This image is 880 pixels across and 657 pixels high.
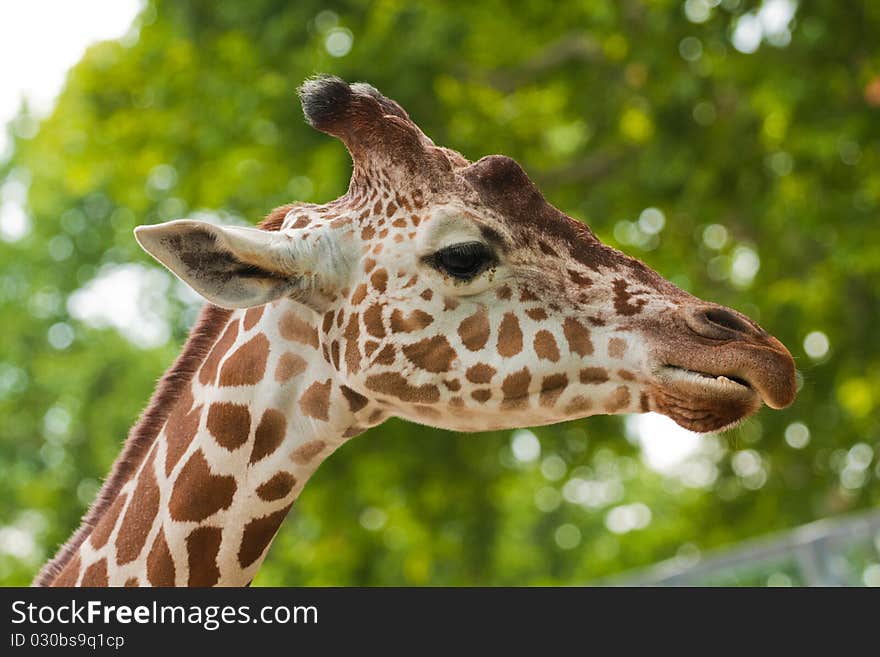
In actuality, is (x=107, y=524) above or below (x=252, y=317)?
below

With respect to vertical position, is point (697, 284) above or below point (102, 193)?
below

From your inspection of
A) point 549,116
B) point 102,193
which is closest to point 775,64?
point 549,116

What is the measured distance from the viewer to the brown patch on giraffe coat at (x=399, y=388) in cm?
400

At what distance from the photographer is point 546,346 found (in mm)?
3973

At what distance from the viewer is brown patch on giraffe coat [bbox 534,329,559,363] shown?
396 cm

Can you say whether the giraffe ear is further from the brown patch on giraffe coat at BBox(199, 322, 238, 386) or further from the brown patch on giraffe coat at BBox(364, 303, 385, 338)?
the brown patch on giraffe coat at BBox(199, 322, 238, 386)

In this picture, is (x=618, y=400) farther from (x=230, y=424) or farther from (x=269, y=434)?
(x=230, y=424)

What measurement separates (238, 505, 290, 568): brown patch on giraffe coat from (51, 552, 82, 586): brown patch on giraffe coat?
0.64m

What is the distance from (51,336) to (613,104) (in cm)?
1698

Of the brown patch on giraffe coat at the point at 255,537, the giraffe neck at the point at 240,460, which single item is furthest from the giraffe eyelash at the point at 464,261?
the brown patch on giraffe coat at the point at 255,537

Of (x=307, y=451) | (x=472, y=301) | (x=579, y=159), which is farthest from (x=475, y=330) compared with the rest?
(x=579, y=159)

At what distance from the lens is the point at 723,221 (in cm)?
1382

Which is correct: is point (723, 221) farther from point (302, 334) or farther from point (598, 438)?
point (302, 334)

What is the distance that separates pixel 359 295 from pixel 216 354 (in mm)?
610
